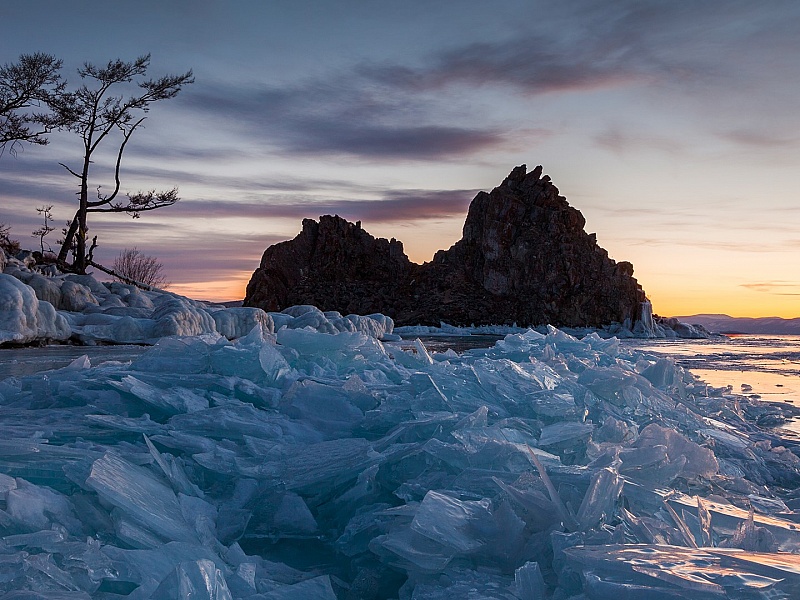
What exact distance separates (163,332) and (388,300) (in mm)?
68325

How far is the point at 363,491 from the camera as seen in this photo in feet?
6.46

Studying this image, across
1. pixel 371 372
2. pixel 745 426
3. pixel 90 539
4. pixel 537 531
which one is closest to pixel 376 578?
pixel 537 531

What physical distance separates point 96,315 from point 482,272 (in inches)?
2904

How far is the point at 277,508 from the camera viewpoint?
199cm

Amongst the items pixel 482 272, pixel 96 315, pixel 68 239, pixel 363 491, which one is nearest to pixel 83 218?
pixel 68 239

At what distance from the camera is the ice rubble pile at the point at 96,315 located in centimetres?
995

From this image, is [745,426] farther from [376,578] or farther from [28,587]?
[28,587]

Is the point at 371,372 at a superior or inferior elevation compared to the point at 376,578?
superior

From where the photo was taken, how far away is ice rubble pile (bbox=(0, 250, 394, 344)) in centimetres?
995

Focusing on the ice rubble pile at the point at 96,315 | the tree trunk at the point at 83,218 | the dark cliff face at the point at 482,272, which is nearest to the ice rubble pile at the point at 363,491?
the ice rubble pile at the point at 96,315

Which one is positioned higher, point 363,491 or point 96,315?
point 363,491

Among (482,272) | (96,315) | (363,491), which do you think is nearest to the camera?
(363,491)

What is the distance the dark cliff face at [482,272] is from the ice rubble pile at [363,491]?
67.9 meters

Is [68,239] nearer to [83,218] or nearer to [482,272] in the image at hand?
[83,218]
